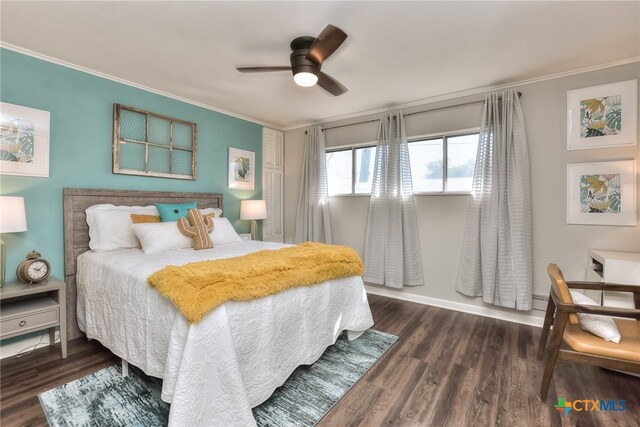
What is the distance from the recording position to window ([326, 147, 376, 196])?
4035mm

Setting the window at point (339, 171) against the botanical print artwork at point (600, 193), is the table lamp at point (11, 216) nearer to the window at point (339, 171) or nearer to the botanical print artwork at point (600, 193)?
the window at point (339, 171)

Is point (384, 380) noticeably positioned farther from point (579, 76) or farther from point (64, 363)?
point (579, 76)

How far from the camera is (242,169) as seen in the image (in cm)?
413

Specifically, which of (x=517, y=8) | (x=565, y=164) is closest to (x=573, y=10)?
(x=517, y=8)

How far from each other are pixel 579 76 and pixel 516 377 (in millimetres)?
2723

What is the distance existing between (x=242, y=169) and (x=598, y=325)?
3907mm

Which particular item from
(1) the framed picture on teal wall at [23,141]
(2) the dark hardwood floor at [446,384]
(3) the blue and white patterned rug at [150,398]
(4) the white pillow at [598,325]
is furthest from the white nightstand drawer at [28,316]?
(4) the white pillow at [598,325]

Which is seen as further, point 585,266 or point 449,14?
point 585,266

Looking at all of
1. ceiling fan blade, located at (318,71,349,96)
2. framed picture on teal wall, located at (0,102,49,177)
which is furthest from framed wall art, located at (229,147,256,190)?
ceiling fan blade, located at (318,71,349,96)

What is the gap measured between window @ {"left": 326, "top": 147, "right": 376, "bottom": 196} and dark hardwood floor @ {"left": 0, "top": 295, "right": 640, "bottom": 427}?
6.84ft

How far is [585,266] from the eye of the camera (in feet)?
8.74

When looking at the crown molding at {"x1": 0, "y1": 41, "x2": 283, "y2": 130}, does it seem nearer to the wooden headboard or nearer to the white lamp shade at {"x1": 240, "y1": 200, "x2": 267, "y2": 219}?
the wooden headboard

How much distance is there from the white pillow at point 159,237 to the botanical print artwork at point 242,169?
1545 millimetres

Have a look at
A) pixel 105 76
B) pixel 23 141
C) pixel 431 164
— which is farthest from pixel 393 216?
pixel 23 141
